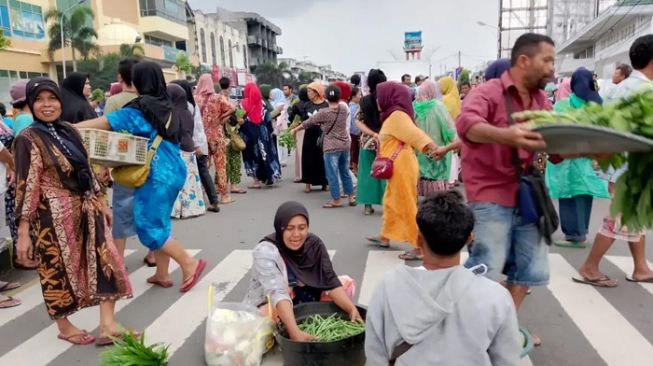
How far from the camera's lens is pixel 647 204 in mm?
2102

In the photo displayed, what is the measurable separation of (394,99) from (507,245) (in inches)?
99.7

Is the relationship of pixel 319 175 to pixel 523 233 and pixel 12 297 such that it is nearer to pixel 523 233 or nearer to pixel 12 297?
pixel 12 297

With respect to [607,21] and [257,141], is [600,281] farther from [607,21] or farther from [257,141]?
[607,21]

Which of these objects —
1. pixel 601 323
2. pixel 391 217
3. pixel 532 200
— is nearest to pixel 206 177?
pixel 391 217

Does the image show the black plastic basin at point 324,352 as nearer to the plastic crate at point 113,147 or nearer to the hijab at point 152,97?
the plastic crate at point 113,147

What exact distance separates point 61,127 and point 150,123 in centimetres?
84

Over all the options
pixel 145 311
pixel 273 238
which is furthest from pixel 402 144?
pixel 145 311

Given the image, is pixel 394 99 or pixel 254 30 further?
pixel 254 30

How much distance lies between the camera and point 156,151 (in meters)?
4.45

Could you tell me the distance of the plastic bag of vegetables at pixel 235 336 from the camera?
330cm

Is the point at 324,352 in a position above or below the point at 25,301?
above

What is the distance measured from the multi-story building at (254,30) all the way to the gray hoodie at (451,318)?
93.3 m

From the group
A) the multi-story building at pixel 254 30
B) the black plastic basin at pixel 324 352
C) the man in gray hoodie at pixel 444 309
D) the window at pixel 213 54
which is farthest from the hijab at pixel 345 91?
the multi-story building at pixel 254 30

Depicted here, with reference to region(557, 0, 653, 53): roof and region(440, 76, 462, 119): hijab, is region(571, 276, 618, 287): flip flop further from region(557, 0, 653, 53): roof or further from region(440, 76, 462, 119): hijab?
region(557, 0, 653, 53): roof
